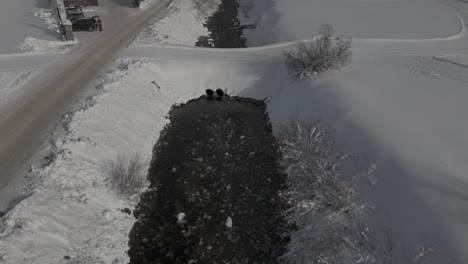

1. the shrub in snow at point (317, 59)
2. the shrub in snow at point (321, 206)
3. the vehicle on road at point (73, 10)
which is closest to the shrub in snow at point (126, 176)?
the shrub in snow at point (321, 206)

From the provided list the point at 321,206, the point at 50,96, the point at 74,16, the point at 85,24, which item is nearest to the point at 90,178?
the point at 50,96

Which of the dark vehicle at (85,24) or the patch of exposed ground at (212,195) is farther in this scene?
the dark vehicle at (85,24)

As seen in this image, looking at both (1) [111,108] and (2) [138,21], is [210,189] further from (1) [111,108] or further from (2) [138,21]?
(2) [138,21]

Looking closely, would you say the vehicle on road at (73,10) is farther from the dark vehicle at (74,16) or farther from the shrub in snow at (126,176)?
the shrub in snow at (126,176)

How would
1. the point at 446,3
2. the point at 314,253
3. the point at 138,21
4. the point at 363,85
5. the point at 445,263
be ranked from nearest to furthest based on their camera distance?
the point at 445,263 → the point at 314,253 → the point at 363,85 → the point at 138,21 → the point at 446,3

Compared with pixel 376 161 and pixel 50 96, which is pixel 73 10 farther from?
pixel 376 161

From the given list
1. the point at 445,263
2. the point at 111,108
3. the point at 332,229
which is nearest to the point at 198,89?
the point at 111,108

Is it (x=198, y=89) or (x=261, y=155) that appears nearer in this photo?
(x=261, y=155)
